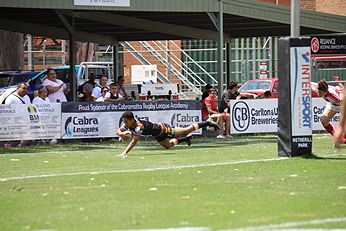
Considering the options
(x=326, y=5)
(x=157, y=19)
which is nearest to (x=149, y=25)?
(x=157, y=19)

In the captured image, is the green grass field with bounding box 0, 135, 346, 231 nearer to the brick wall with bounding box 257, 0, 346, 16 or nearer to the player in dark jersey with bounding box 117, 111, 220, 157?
the player in dark jersey with bounding box 117, 111, 220, 157

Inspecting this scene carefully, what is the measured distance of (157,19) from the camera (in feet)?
117

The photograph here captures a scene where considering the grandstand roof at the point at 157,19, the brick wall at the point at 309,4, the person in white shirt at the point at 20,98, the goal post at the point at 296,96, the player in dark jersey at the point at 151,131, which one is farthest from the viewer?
the brick wall at the point at 309,4

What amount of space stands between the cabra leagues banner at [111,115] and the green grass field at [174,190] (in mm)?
5003

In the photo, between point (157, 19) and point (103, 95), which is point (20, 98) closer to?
point (103, 95)

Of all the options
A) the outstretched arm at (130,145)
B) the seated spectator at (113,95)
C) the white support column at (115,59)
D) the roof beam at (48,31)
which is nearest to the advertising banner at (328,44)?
the seated spectator at (113,95)

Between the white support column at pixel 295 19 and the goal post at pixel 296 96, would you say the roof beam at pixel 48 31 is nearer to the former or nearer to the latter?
the white support column at pixel 295 19

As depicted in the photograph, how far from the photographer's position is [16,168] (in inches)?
752

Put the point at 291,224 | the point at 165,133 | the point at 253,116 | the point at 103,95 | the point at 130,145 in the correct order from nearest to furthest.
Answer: the point at 291,224
the point at 130,145
the point at 165,133
the point at 103,95
the point at 253,116

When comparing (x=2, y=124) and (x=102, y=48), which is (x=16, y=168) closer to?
(x=2, y=124)

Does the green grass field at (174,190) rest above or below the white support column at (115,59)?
below

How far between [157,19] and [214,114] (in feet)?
19.6

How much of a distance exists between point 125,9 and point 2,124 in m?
5.51

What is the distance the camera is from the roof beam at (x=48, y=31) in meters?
35.3
